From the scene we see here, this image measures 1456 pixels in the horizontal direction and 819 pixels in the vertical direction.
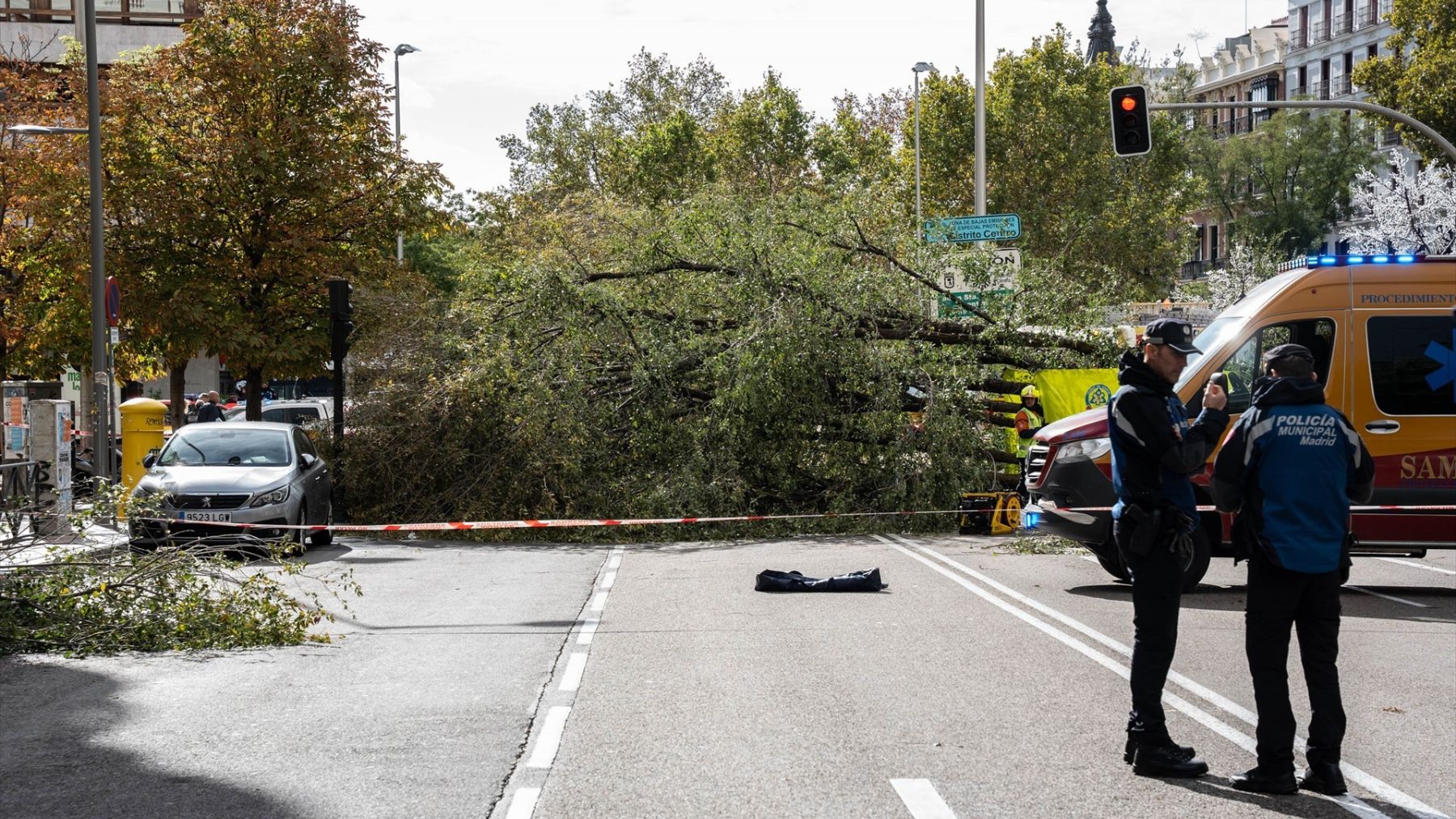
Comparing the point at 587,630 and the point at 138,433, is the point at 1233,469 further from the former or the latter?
the point at 138,433

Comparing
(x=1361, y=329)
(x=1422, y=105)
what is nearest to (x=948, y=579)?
(x=1361, y=329)

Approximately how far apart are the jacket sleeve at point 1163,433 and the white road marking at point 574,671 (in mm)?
3505

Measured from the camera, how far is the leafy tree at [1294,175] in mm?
66125

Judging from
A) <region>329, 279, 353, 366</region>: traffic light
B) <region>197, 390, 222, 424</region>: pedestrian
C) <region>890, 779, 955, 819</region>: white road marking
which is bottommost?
<region>890, 779, 955, 819</region>: white road marking

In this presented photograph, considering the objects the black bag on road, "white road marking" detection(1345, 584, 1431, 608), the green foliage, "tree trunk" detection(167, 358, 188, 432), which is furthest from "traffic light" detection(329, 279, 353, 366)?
"tree trunk" detection(167, 358, 188, 432)

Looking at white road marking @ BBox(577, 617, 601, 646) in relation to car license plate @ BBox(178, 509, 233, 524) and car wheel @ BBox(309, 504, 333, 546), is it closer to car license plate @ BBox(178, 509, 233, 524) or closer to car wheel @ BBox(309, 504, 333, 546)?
car license plate @ BBox(178, 509, 233, 524)

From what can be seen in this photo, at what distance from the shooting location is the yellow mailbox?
70.5ft

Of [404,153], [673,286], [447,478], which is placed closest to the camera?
[447,478]

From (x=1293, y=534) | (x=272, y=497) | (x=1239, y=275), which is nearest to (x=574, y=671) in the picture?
(x=1293, y=534)

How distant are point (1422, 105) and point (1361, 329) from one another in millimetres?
33614

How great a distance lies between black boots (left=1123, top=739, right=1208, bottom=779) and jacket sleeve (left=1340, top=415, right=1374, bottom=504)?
1357 mm

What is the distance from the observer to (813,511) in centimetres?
1939

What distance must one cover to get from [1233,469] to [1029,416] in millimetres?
12501

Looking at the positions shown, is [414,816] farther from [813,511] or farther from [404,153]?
[404,153]
